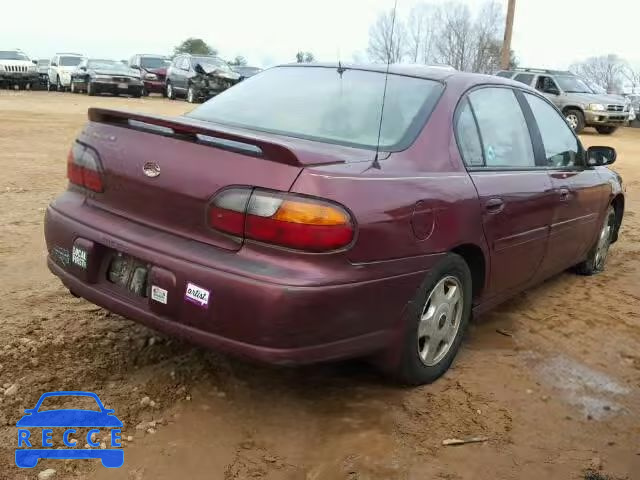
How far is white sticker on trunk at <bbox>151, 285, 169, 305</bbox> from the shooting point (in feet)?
8.81

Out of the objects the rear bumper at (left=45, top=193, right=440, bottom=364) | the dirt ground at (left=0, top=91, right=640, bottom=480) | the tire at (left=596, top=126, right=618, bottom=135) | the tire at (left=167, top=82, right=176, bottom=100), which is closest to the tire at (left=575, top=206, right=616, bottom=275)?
the dirt ground at (left=0, top=91, right=640, bottom=480)

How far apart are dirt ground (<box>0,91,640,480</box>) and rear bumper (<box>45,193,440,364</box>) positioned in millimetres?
387

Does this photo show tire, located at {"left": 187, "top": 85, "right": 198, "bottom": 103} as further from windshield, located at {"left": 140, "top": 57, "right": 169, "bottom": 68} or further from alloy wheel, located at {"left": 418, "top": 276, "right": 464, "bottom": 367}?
alloy wheel, located at {"left": 418, "top": 276, "right": 464, "bottom": 367}

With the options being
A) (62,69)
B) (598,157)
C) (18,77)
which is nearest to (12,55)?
(18,77)

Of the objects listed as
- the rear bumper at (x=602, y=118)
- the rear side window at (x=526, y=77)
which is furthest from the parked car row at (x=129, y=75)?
the rear bumper at (x=602, y=118)

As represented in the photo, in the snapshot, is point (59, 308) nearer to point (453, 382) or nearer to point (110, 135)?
point (110, 135)

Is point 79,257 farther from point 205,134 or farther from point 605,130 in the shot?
point 605,130

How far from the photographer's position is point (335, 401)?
3092mm

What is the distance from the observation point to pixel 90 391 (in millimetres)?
3008

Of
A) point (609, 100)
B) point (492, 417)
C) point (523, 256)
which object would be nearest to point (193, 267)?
point (492, 417)

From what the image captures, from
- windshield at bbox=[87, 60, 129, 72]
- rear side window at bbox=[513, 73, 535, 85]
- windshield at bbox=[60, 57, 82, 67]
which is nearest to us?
rear side window at bbox=[513, 73, 535, 85]

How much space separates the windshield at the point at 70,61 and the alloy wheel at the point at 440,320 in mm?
31246

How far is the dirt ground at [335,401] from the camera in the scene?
260cm

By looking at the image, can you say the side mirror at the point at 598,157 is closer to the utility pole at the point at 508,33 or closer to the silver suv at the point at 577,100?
the silver suv at the point at 577,100
